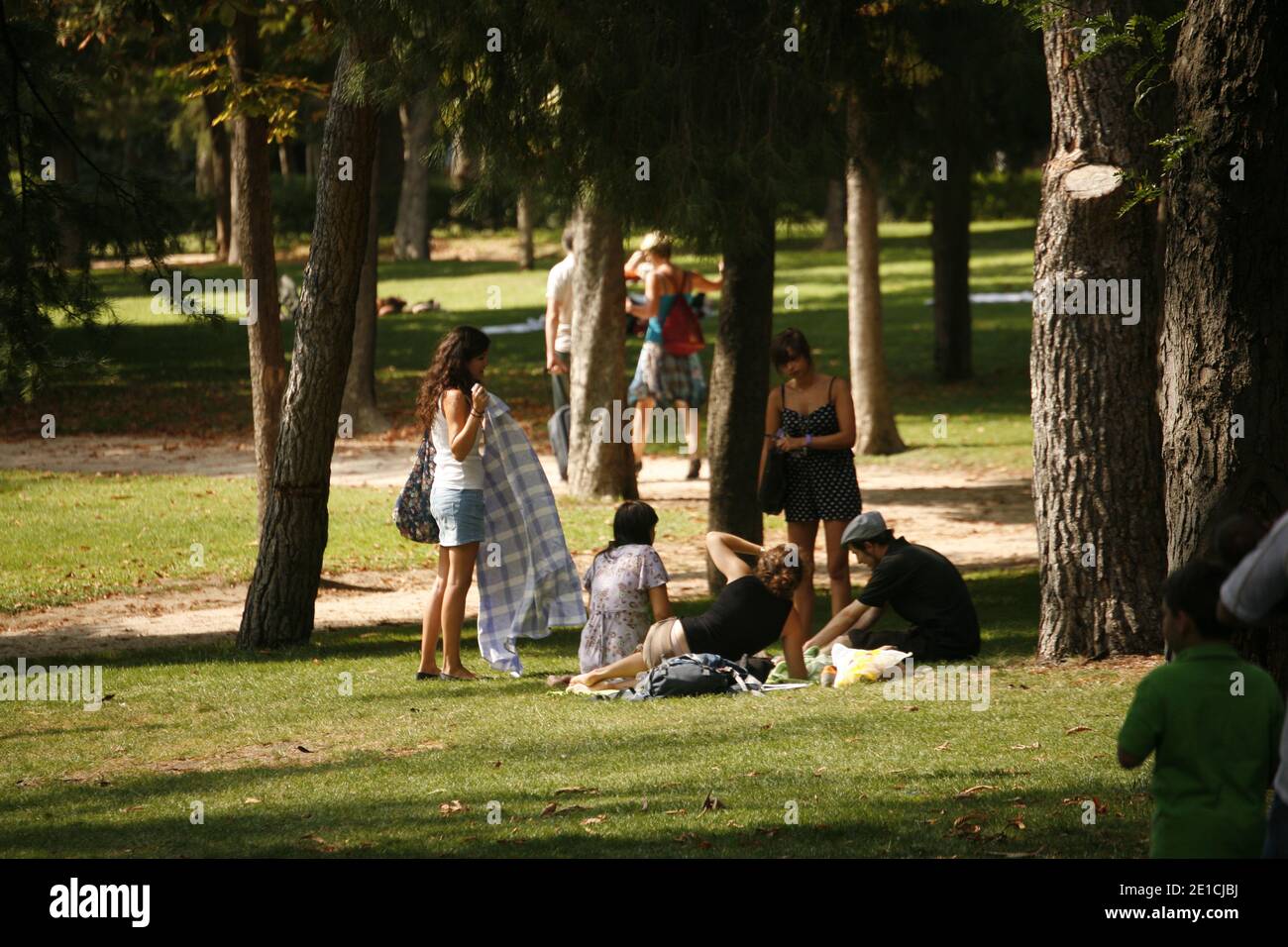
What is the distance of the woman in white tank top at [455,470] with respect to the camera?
8945 mm

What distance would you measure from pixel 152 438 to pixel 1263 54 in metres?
16.5

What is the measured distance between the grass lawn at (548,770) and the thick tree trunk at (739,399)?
250 cm

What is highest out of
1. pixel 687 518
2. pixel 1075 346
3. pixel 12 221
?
pixel 12 221

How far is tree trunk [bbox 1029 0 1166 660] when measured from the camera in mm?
8703

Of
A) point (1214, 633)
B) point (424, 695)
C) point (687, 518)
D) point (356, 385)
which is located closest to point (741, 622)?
point (424, 695)

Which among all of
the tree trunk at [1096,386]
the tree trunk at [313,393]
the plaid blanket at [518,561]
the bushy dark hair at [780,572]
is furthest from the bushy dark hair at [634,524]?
the tree trunk at [313,393]

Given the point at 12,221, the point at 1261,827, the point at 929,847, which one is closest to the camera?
the point at 1261,827

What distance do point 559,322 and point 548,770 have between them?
407 inches

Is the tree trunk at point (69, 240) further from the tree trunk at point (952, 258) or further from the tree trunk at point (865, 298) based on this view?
the tree trunk at point (952, 258)

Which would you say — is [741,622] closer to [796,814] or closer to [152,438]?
[796,814]

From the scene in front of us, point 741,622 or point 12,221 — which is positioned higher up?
point 12,221

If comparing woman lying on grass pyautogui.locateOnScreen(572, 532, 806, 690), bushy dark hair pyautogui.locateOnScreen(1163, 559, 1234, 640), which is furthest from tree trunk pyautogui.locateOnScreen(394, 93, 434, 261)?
bushy dark hair pyautogui.locateOnScreen(1163, 559, 1234, 640)

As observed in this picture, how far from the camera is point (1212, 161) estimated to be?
6176 mm

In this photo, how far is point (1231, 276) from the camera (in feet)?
20.4
